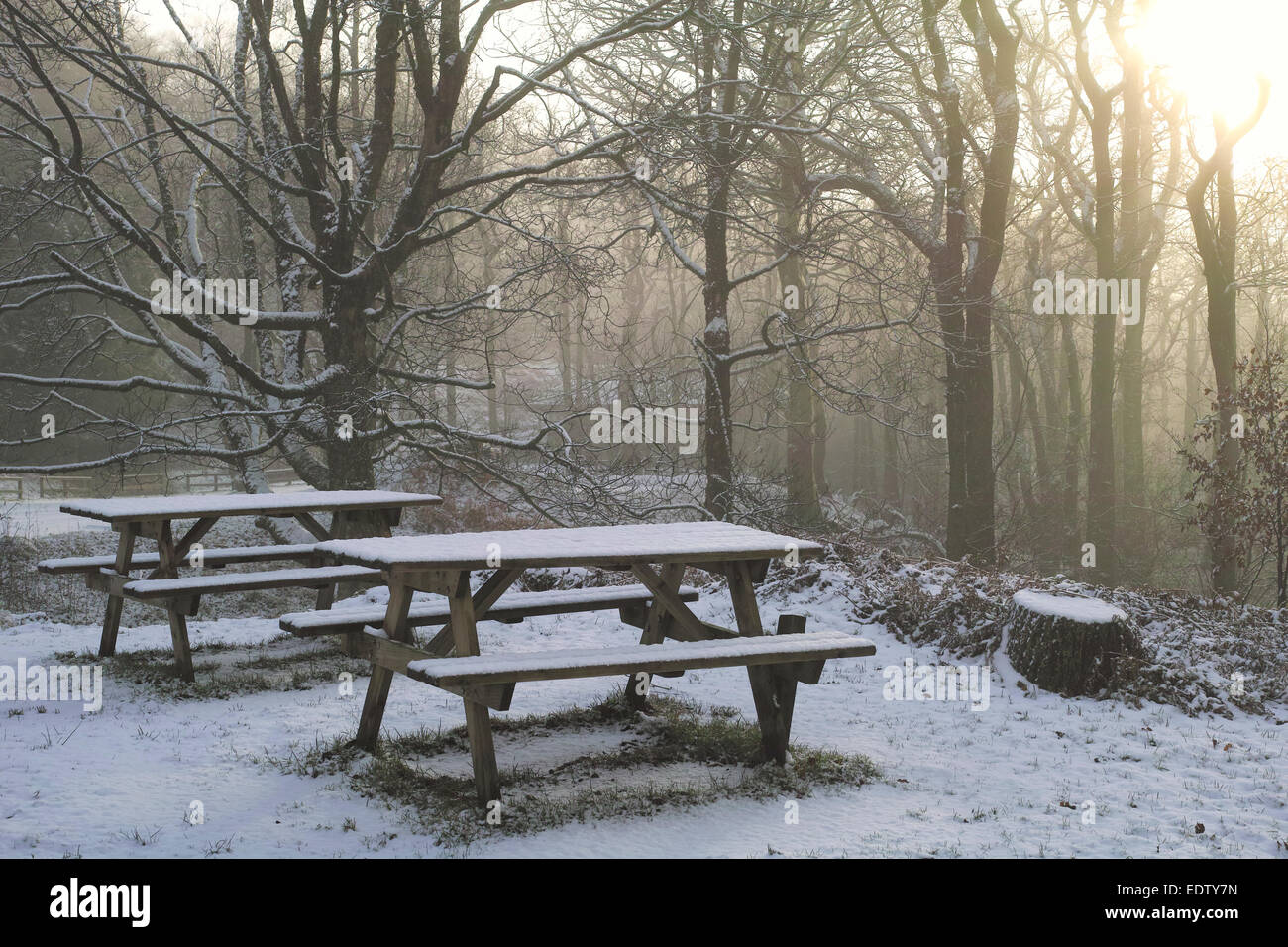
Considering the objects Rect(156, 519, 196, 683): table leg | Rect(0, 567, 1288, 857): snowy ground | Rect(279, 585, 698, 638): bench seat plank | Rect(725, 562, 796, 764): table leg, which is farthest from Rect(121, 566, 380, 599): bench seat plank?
Rect(725, 562, 796, 764): table leg

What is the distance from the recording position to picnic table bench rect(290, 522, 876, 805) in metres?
4.98

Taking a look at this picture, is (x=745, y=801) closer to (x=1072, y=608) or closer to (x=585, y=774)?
(x=585, y=774)

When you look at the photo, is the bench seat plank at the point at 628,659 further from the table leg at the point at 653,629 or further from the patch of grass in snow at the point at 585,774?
the table leg at the point at 653,629

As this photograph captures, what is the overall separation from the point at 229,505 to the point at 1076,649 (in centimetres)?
623

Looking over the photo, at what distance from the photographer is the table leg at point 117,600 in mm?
8219

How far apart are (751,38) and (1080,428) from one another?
43.2 feet

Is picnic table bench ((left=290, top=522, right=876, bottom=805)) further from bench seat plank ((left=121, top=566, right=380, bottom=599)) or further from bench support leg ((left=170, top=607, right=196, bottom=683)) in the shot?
bench support leg ((left=170, top=607, right=196, bottom=683))

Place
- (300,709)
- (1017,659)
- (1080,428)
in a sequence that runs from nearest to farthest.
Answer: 1. (300,709)
2. (1017,659)
3. (1080,428)

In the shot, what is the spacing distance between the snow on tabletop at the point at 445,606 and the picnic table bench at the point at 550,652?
2cm

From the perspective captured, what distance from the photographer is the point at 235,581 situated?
7.73 m
